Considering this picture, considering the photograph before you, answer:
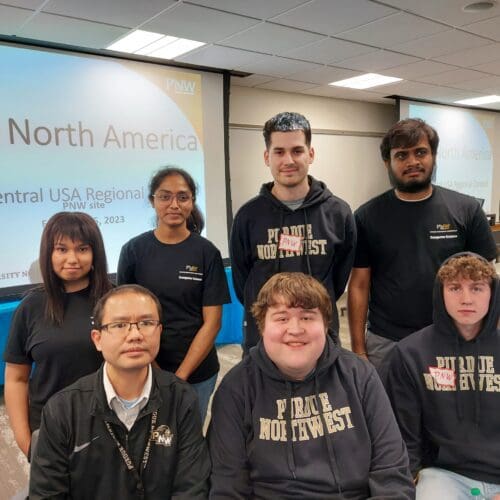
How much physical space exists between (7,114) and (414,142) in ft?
9.97

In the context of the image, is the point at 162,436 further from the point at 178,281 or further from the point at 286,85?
the point at 286,85

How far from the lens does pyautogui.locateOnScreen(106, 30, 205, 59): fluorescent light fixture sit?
3.46 metres

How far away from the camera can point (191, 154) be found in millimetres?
4363

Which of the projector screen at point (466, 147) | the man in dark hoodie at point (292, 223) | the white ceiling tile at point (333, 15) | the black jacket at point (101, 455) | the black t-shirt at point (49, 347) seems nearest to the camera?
the black jacket at point (101, 455)

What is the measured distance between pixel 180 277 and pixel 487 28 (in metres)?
3.42

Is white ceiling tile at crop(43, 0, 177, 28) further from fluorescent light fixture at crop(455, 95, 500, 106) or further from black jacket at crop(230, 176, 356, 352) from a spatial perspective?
fluorescent light fixture at crop(455, 95, 500, 106)

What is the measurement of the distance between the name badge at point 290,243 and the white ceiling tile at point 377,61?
306cm

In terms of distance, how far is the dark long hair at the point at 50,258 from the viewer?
150 cm

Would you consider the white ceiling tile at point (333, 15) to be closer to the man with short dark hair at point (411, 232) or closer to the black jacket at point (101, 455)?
the man with short dark hair at point (411, 232)

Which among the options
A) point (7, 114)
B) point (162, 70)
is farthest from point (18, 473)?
point (162, 70)

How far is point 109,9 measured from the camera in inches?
114

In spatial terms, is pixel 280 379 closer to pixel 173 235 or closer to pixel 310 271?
pixel 310 271

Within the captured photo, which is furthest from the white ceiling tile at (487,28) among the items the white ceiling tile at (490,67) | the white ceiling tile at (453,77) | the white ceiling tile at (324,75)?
the white ceiling tile at (324,75)

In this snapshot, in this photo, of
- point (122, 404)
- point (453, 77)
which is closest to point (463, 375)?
point (122, 404)
